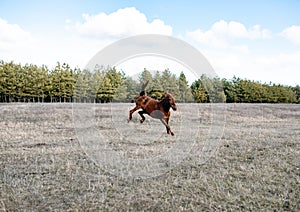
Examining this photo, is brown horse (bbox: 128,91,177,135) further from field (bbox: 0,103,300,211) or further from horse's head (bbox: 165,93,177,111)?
field (bbox: 0,103,300,211)

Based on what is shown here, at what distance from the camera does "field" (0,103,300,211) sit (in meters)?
5.45

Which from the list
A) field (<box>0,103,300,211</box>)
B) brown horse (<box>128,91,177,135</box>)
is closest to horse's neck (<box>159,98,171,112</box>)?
brown horse (<box>128,91,177,135</box>)

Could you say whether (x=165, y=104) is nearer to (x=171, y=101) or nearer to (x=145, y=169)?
(x=171, y=101)

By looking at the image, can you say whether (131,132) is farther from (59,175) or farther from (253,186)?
(253,186)

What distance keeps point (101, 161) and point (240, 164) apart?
395cm

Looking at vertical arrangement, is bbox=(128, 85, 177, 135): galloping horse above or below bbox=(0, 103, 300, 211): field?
above

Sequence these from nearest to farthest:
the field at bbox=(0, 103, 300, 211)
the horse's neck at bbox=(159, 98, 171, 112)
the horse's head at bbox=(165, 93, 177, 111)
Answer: the horse's head at bbox=(165, 93, 177, 111) < the horse's neck at bbox=(159, 98, 171, 112) < the field at bbox=(0, 103, 300, 211)

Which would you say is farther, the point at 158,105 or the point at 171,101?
the point at 158,105

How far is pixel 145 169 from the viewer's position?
306 inches

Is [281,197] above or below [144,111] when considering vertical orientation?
below

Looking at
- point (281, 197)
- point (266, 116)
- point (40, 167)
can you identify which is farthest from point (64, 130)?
point (266, 116)

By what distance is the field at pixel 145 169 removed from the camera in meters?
5.45

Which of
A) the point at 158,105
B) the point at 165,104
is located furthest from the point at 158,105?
the point at 165,104

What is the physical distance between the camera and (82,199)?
18.9ft
